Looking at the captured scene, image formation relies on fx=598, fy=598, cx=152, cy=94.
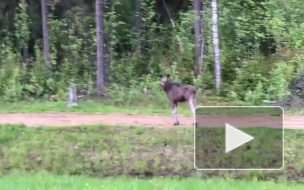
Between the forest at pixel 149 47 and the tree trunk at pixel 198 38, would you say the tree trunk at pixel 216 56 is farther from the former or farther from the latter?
the tree trunk at pixel 198 38

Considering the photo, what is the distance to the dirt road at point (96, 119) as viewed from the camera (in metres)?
16.7

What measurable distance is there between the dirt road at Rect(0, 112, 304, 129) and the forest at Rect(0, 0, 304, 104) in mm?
3576

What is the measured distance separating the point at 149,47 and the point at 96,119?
1398cm

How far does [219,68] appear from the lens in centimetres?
2462

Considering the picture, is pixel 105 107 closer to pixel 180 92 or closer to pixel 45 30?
pixel 180 92

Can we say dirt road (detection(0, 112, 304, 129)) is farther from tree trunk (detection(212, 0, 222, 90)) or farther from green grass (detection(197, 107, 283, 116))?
tree trunk (detection(212, 0, 222, 90))

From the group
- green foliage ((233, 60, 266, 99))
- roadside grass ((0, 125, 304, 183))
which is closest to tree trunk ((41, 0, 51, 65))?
green foliage ((233, 60, 266, 99))

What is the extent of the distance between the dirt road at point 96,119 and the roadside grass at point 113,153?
77 cm

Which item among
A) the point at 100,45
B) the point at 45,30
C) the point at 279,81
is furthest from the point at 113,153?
the point at 45,30

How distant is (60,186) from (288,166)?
628 centimetres

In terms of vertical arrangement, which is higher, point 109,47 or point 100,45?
point 100,45

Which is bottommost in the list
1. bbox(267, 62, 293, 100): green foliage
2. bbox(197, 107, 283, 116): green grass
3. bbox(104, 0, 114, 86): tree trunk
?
bbox(197, 107, 283, 116): green grass

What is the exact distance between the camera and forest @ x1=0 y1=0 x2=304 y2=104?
23719 mm

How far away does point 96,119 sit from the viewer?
57.7ft
